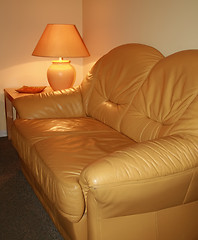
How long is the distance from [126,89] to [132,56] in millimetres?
242

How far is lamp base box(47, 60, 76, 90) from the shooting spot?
2686 mm

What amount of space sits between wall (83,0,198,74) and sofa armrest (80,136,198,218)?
2.81ft

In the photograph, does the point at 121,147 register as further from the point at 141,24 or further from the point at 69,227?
the point at 141,24

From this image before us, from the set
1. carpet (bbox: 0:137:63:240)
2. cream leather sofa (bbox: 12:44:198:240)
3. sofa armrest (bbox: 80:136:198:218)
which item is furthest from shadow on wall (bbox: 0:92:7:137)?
sofa armrest (bbox: 80:136:198:218)

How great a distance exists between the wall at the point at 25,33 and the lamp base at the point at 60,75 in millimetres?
572

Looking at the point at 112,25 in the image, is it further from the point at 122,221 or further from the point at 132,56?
the point at 122,221

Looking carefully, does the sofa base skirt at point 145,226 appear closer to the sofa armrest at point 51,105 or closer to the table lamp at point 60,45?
the sofa armrest at point 51,105

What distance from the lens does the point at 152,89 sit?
177 centimetres

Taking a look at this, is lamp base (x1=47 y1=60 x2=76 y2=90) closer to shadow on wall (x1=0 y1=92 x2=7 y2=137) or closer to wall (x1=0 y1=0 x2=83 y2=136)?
wall (x1=0 y1=0 x2=83 y2=136)

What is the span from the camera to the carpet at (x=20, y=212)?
1.66m

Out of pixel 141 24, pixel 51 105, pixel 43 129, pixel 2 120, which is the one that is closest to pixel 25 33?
pixel 2 120

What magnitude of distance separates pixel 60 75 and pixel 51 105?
480mm

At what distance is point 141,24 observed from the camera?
7.46 ft

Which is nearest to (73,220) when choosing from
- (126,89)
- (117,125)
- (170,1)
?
(117,125)
